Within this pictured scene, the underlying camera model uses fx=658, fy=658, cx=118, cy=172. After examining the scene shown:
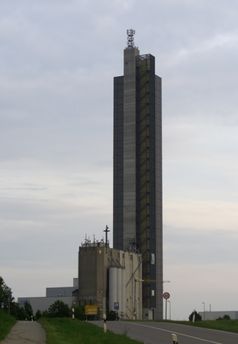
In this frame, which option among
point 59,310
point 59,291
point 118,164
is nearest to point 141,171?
point 118,164

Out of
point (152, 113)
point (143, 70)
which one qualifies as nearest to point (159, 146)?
point (152, 113)

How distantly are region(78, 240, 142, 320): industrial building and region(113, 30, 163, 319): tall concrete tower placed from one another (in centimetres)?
703

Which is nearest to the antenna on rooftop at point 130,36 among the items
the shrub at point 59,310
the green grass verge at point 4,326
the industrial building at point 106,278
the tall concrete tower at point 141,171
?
the tall concrete tower at point 141,171

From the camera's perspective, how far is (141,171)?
15088 cm

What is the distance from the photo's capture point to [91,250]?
136500 millimetres

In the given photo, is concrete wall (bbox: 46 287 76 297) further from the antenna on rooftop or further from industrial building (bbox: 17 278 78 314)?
the antenna on rooftop

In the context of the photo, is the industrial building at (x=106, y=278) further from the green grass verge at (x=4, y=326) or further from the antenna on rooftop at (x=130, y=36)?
the green grass verge at (x=4, y=326)

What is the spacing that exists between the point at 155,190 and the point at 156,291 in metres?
22.9

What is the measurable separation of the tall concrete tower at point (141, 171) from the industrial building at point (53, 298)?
16847 mm

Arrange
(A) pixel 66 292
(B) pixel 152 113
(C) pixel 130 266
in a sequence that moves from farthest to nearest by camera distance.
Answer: (A) pixel 66 292 → (B) pixel 152 113 → (C) pixel 130 266

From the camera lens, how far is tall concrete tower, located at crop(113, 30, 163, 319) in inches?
5837

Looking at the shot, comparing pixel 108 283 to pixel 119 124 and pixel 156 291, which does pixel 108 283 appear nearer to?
pixel 156 291

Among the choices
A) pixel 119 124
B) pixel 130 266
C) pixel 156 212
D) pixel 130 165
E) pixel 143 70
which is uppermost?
pixel 143 70

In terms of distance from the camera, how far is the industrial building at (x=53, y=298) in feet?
479
